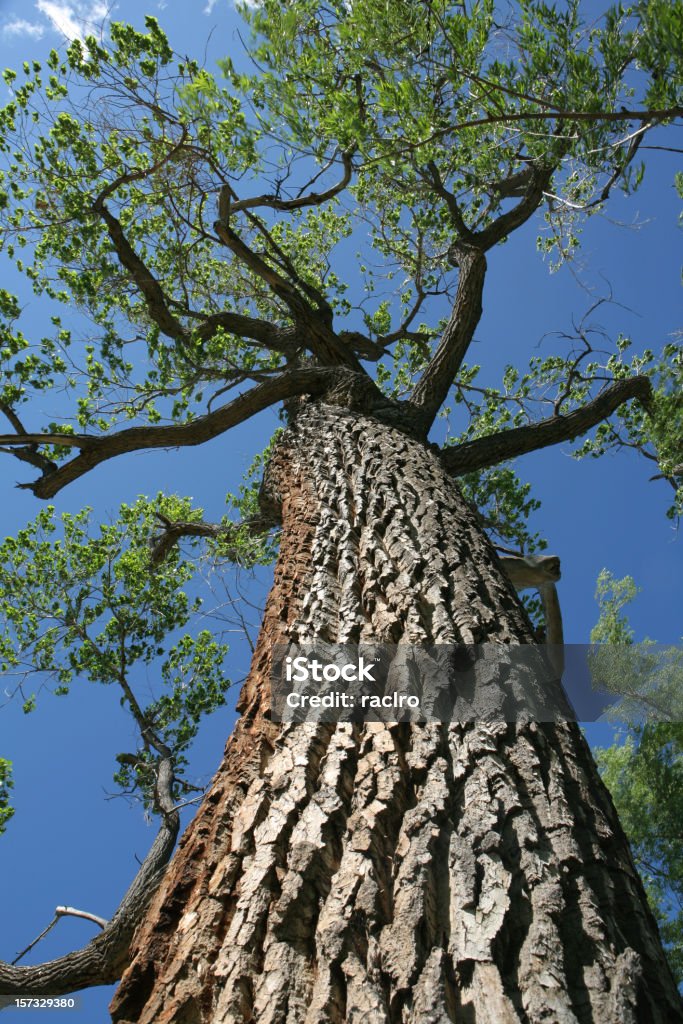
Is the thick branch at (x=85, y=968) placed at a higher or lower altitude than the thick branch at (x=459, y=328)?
lower

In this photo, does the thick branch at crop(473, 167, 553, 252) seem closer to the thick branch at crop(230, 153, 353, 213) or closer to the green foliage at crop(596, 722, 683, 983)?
the thick branch at crop(230, 153, 353, 213)

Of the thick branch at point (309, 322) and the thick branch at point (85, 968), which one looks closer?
the thick branch at point (85, 968)

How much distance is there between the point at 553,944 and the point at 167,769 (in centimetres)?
612

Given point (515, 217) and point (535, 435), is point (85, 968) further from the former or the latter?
point (515, 217)

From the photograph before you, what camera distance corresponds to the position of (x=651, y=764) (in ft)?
24.5

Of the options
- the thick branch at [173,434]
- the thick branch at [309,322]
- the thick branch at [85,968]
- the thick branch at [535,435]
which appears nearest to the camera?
the thick branch at [85,968]

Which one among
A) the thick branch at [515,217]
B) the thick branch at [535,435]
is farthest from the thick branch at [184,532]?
the thick branch at [515,217]

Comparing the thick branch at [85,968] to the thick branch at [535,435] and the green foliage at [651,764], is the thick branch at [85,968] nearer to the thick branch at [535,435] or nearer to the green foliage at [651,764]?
the thick branch at [535,435]

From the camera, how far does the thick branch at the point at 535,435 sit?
512 centimetres

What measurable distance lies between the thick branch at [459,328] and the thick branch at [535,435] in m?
0.58

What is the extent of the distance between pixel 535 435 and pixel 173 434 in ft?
9.33

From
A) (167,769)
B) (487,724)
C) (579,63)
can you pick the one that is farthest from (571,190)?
(167,769)

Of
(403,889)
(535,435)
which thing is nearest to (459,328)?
(535,435)

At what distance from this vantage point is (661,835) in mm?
7156
